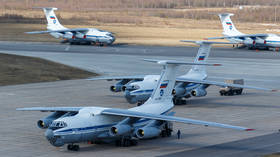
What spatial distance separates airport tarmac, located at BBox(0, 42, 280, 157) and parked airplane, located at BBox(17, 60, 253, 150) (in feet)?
2.94

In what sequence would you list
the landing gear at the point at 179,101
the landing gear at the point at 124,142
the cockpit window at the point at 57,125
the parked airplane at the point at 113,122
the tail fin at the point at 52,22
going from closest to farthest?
the parked airplane at the point at 113,122, the cockpit window at the point at 57,125, the landing gear at the point at 124,142, the landing gear at the point at 179,101, the tail fin at the point at 52,22

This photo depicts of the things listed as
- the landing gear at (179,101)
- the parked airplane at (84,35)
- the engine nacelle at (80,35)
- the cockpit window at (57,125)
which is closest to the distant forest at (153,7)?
the parked airplane at (84,35)

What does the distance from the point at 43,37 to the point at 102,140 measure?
3475 inches

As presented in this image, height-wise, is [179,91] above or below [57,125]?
below

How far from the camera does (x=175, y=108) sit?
43844mm

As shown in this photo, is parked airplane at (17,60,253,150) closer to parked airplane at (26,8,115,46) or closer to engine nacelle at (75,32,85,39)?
parked airplane at (26,8,115,46)

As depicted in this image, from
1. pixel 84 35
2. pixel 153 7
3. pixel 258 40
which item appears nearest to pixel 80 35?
pixel 84 35

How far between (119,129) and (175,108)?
52.2 ft

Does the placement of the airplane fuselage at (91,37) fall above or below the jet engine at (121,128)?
below

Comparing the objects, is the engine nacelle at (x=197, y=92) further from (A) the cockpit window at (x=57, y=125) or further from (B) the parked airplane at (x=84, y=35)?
(B) the parked airplane at (x=84, y=35)

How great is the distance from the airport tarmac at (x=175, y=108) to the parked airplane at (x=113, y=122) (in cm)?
90

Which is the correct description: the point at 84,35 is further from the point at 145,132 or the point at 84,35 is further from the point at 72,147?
the point at 145,132

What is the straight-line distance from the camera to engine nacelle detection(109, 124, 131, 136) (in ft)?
93.2

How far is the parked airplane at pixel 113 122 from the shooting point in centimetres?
2731
